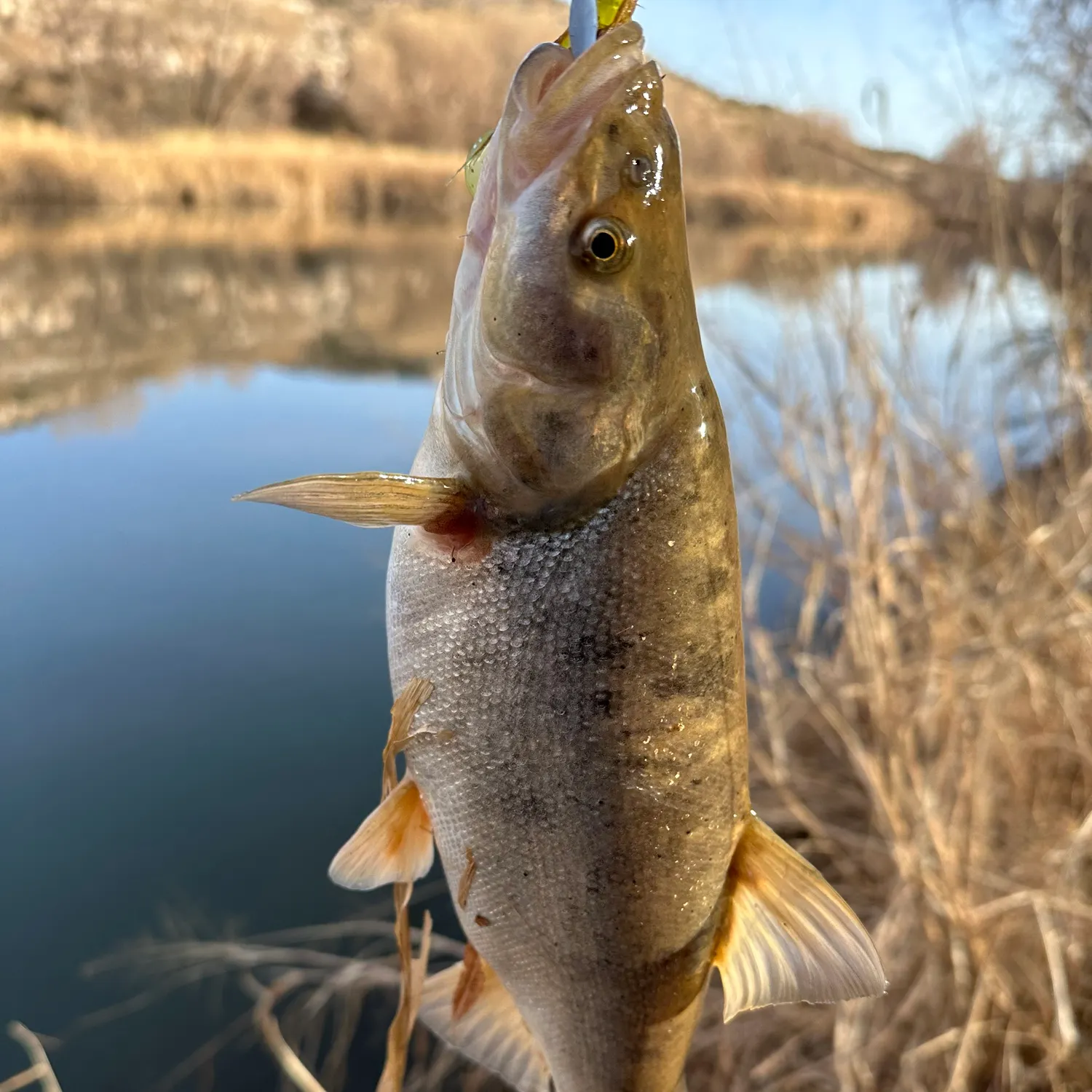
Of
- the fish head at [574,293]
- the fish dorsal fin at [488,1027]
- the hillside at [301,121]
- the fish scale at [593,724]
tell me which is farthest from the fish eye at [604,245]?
the hillside at [301,121]

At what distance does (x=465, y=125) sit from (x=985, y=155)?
17035mm

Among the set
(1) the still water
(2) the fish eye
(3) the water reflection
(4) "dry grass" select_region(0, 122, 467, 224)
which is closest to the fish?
(2) the fish eye

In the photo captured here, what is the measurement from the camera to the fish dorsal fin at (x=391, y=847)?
90cm

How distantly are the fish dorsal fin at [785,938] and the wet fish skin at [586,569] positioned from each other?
59 millimetres

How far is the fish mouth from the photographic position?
77 centimetres

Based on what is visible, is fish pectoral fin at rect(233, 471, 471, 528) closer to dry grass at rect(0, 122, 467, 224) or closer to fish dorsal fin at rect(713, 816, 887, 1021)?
fish dorsal fin at rect(713, 816, 887, 1021)

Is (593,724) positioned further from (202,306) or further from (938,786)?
(202,306)

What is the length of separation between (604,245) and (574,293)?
53 millimetres

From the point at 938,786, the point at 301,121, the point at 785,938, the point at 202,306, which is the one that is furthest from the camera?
the point at 301,121

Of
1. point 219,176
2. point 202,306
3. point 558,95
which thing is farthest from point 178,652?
point 219,176

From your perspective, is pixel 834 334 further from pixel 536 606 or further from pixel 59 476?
pixel 59 476

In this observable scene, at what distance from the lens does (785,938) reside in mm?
912

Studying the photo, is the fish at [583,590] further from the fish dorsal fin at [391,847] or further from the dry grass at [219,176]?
the dry grass at [219,176]

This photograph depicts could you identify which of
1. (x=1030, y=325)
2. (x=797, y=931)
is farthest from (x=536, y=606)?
(x=1030, y=325)
